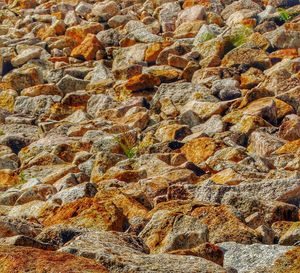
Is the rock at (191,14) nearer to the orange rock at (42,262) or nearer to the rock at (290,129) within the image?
the rock at (290,129)

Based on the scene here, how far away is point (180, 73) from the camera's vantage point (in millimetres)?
12000

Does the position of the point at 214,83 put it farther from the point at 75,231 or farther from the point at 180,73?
the point at 75,231

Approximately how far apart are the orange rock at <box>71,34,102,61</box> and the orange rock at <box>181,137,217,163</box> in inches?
207

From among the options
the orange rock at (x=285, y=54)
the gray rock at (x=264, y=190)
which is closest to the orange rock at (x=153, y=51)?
the orange rock at (x=285, y=54)

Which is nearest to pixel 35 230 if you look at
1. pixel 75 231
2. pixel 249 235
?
pixel 75 231

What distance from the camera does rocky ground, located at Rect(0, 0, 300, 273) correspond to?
16.6 ft

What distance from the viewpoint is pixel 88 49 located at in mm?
13875

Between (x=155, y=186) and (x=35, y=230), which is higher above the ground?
(x=35, y=230)

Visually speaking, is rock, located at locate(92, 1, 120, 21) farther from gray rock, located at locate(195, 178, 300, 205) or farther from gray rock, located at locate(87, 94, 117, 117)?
gray rock, located at locate(195, 178, 300, 205)

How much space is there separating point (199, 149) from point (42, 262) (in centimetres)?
479

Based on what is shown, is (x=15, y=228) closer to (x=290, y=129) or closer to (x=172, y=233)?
(x=172, y=233)

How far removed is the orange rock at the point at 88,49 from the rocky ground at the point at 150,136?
23 mm

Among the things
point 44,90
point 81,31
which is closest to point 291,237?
point 44,90

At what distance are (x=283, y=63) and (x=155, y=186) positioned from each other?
4685 mm
